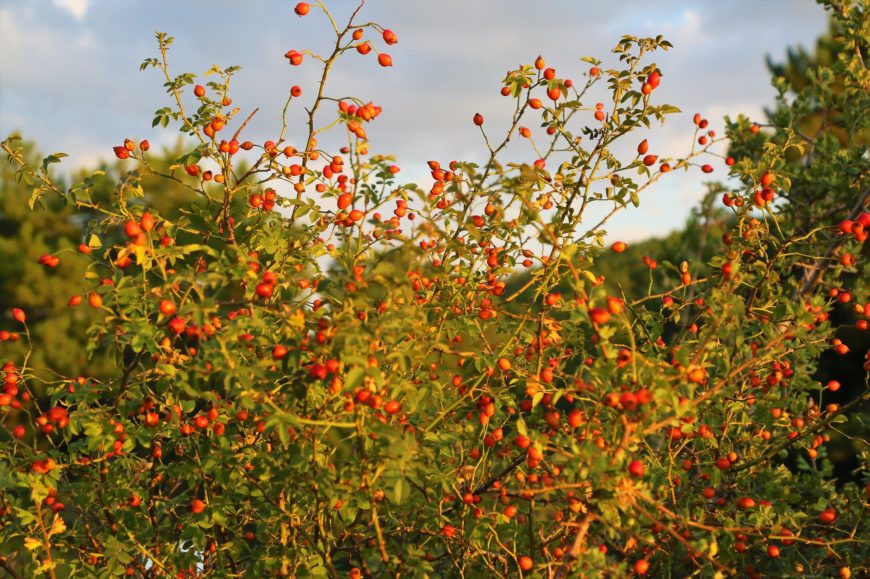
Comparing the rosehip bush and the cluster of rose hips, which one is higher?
the cluster of rose hips

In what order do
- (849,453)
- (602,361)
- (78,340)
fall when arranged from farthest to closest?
1. (78,340)
2. (849,453)
3. (602,361)

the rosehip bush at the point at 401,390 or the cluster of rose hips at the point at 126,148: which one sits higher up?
the cluster of rose hips at the point at 126,148

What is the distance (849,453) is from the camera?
14812 millimetres

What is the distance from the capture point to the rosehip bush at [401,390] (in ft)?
9.15

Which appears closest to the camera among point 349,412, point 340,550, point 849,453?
point 349,412

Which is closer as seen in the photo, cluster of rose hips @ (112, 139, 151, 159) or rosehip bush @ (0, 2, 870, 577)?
rosehip bush @ (0, 2, 870, 577)

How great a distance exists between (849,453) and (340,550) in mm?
13816

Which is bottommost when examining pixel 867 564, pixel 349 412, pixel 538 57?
pixel 867 564

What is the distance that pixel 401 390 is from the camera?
287cm

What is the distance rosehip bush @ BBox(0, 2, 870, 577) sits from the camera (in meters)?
2.79

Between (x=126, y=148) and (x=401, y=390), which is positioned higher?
(x=126, y=148)

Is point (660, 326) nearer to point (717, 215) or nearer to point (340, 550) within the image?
point (340, 550)

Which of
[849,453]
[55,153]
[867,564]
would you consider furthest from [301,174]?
[849,453]

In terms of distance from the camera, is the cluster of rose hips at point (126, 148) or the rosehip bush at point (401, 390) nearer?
the rosehip bush at point (401, 390)
